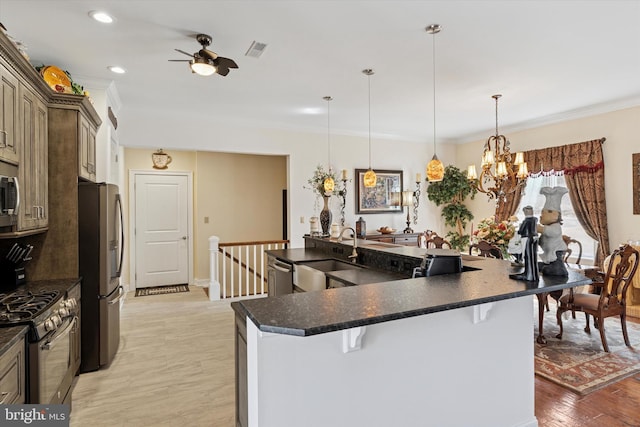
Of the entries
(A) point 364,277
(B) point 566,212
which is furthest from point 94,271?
(B) point 566,212

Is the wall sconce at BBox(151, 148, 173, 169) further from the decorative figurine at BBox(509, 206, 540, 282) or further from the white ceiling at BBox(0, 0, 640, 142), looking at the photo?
the decorative figurine at BBox(509, 206, 540, 282)

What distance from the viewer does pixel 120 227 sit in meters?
3.75

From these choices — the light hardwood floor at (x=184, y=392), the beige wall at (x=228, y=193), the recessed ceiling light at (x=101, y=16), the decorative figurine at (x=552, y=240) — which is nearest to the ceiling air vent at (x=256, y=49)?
the recessed ceiling light at (x=101, y=16)

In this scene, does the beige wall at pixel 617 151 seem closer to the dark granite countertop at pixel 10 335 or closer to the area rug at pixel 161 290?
the dark granite countertop at pixel 10 335

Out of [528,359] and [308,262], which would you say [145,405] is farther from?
[528,359]

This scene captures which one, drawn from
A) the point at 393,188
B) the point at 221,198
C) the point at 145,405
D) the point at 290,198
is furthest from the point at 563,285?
the point at 221,198

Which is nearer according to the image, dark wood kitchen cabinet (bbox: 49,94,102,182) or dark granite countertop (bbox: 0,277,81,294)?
dark granite countertop (bbox: 0,277,81,294)

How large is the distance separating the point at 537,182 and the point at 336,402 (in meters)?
5.87

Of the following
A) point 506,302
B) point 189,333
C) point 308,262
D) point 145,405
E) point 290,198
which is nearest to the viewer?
point 506,302

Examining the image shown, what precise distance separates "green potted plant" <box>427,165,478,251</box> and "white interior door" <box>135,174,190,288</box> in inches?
194

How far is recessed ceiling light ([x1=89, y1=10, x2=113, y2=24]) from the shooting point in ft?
8.54

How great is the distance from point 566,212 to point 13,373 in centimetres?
676

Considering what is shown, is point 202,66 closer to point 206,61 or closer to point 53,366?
point 206,61

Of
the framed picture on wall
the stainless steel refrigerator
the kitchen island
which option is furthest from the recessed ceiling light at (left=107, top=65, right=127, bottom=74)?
the framed picture on wall
